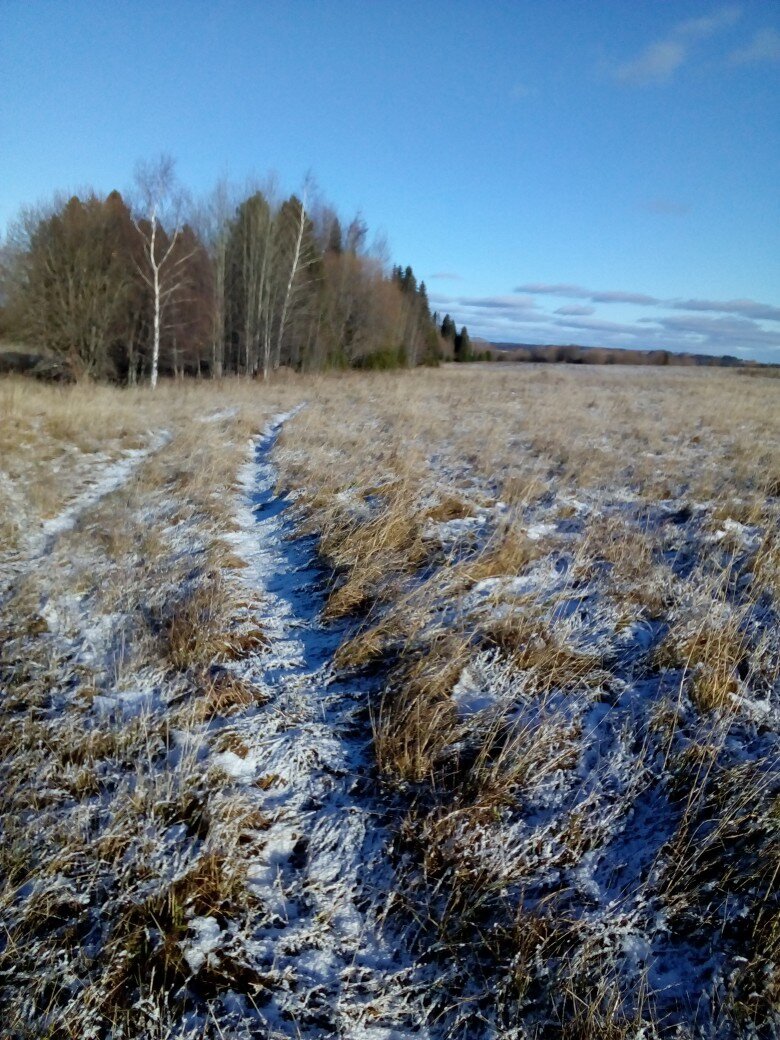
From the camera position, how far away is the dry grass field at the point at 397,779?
6.39 ft

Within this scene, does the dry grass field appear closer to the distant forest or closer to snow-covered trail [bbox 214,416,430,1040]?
snow-covered trail [bbox 214,416,430,1040]

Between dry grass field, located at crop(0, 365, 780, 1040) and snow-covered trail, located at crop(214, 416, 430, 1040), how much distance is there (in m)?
0.01

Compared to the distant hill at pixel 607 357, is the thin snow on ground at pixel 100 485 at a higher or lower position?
lower

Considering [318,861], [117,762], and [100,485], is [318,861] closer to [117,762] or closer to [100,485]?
[117,762]

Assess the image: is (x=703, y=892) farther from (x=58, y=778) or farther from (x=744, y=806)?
(x=58, y=778)

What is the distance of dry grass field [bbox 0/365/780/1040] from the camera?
195 centimetres

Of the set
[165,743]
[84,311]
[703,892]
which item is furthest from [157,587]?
[84,311]

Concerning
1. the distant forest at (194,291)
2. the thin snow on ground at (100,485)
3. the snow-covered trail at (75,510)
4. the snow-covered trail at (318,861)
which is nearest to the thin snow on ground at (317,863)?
the snow-covered trail at (318,861)

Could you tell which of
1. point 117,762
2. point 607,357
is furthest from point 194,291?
point 607,357

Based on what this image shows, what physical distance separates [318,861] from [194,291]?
91.6ft

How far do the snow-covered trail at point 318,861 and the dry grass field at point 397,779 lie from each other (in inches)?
0.4

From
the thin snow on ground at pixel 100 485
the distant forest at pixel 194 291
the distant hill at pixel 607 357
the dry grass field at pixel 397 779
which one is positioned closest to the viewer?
the dry grass field at pixel 397 779

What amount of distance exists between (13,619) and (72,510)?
3478mm

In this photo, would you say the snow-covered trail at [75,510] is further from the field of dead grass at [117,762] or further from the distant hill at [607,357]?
the distant hill at [607,357]
